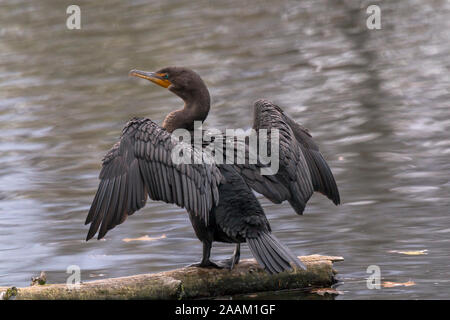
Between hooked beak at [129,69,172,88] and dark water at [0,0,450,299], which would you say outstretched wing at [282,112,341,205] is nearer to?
dark water at [0,0,450,299]

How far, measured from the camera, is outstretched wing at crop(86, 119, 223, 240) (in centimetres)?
625

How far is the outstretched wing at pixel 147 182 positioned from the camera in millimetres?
6246

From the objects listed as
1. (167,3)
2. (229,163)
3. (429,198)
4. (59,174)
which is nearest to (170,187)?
(229,163)

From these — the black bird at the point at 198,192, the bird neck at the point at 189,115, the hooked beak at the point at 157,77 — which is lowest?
the black bird at the point at 198,192

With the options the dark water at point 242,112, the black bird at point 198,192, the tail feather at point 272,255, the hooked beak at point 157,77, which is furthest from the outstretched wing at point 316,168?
the tail feather at point 272,255

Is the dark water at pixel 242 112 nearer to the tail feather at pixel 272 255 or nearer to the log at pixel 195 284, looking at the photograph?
the log at pixel 195 284

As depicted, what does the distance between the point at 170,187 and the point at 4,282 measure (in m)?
1.77

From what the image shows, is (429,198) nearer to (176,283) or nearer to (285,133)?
(285,133)

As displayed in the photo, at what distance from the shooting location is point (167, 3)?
20.7 meters

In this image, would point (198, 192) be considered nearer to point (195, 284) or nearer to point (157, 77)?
point (195, 284)

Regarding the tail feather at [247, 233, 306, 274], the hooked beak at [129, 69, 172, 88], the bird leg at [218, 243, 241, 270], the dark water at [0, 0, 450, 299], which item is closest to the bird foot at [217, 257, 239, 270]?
the bird leg at [218, 243, 241, 270]

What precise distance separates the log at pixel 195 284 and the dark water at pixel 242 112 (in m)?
0.29

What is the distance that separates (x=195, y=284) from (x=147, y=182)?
0.75 metres

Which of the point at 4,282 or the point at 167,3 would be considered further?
the point at 167,3
